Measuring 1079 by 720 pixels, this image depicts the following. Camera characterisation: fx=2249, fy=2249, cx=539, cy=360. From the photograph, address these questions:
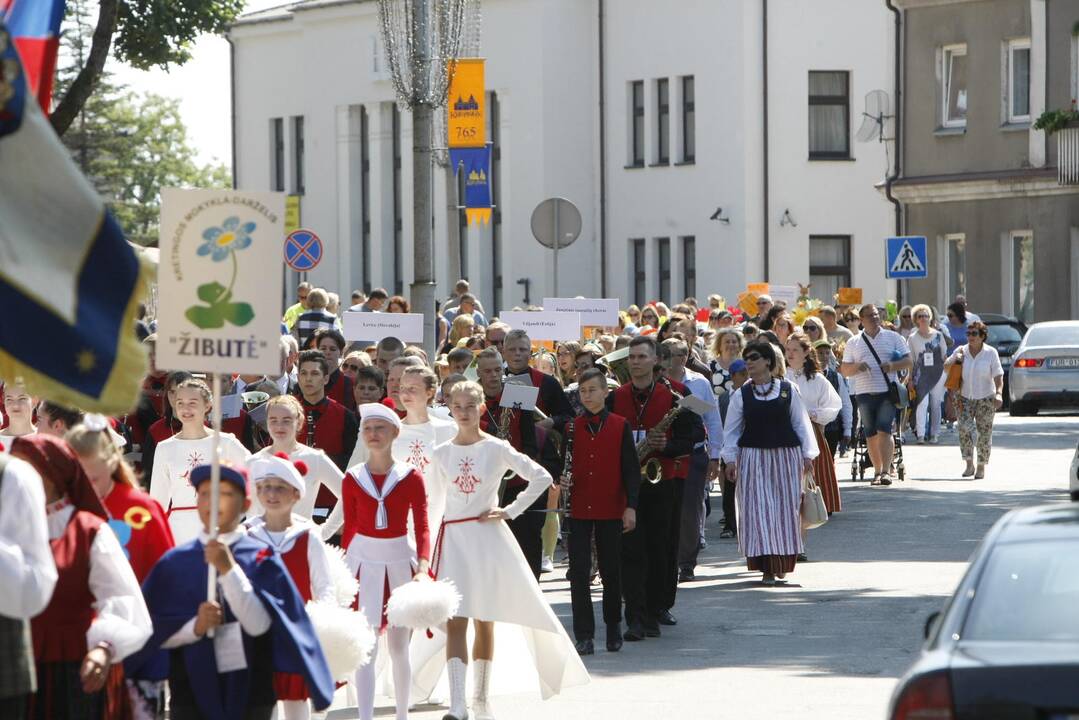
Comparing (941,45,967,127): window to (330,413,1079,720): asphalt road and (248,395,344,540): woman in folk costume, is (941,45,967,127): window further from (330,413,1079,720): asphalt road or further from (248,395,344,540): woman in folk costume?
(248,395,344,540): woman in folk costume

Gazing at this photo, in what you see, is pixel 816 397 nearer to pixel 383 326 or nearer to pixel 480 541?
pixel 383 326

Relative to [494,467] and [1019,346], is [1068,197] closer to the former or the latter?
[1019,346]

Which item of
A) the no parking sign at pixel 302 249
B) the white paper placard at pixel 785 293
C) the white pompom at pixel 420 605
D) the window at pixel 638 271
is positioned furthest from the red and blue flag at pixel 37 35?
the window at pixel 638 271

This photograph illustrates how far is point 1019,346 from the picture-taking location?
116ft

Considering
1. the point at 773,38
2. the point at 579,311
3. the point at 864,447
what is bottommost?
the point at 864,447

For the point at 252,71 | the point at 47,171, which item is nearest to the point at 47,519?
the point at 47,171

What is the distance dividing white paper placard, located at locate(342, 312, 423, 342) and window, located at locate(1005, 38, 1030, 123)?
27.6 meters

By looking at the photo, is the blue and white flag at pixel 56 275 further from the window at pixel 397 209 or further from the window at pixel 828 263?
the window at pixel 397 209

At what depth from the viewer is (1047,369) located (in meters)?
34.3

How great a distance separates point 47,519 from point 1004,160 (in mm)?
40652

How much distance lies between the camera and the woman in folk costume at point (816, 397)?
1909 cm

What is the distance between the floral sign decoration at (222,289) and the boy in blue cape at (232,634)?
2.16ft

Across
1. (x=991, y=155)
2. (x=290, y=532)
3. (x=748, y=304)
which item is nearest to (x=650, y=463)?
(x=290, y=532)

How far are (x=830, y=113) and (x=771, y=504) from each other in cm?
3749
